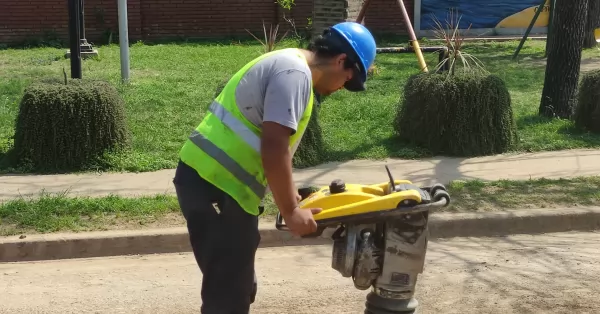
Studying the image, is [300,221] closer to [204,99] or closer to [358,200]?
[358,200]

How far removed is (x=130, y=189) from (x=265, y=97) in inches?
167

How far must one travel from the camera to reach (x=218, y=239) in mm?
3094

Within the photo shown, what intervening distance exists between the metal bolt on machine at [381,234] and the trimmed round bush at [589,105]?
6.60 meters

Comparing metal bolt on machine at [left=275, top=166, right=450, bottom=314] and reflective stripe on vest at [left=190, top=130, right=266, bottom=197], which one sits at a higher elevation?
reflective stripe on vest at [left=190, top=130, right=266, bottom=197]

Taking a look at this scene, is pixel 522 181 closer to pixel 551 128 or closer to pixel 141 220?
pixel 551 128

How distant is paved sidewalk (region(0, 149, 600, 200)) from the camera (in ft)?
22.8

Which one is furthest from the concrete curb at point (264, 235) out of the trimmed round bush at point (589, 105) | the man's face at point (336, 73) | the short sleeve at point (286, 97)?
the trimmed round bush at point (589, 105)

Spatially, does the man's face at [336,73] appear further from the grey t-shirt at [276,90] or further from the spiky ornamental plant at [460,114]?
the spiky ornamental plant at [460,114]

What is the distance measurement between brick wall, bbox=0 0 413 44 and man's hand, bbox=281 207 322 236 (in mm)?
16104

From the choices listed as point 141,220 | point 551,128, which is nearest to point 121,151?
point 141,220

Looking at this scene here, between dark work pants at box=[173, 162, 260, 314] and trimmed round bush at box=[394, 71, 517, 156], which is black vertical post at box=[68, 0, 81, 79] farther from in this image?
dark work pants at box=[173, 162, 260, 314]

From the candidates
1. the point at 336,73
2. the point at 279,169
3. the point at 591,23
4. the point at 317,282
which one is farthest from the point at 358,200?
the point at 591,23

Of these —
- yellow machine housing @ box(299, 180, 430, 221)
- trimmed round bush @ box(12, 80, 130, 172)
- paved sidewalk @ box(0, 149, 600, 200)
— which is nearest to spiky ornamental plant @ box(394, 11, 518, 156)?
paved sidewalk @ box(0, 149, 600, 200)

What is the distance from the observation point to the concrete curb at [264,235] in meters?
5.66
